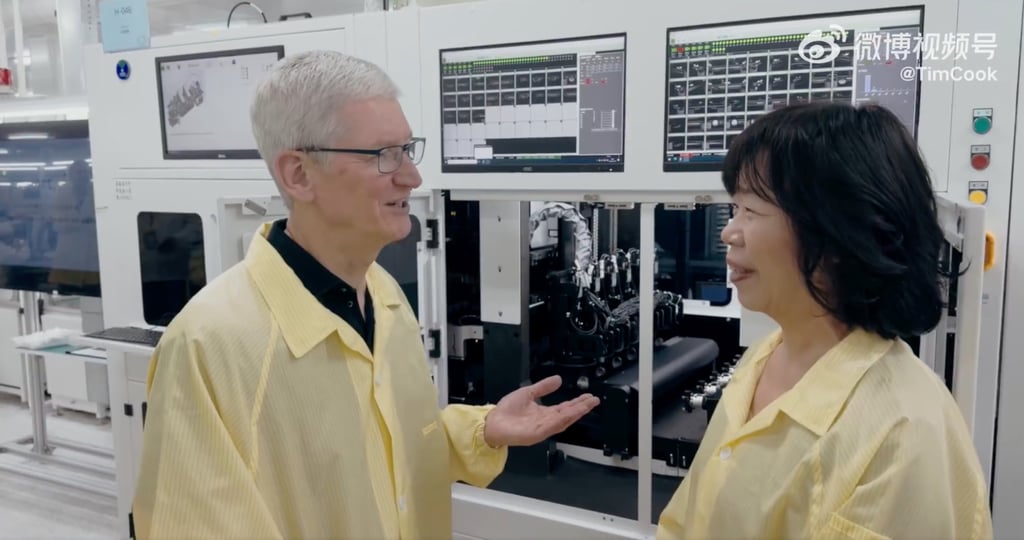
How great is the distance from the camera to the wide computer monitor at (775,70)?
196 centimetres

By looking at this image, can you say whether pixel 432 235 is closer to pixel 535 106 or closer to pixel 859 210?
pixel 535 106

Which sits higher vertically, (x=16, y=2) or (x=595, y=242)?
(x=16, y=2)

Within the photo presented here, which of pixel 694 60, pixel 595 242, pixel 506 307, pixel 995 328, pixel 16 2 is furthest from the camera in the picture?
pixel 16 2

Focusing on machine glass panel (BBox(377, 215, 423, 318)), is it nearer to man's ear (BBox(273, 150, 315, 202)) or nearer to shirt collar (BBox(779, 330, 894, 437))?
man's ear (BBox(273, 150, 315, 202))

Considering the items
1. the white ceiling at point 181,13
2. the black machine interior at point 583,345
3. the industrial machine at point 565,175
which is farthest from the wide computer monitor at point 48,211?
the black machine interior at point 583,345

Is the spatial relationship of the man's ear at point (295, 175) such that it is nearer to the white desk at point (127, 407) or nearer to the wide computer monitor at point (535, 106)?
the wide computer monitor at point (535, 106)

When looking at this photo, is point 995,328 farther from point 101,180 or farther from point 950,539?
point 101,180

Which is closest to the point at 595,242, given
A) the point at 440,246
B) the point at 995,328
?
the point at 440,246

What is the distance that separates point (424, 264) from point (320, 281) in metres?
1.33

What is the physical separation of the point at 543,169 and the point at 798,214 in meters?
1.41

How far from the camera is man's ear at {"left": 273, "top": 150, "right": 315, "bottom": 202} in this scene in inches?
49.3

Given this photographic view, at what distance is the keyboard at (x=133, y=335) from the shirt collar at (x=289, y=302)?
5.50 ft

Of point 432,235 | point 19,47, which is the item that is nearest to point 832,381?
point 432,235

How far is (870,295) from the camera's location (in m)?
1.04
